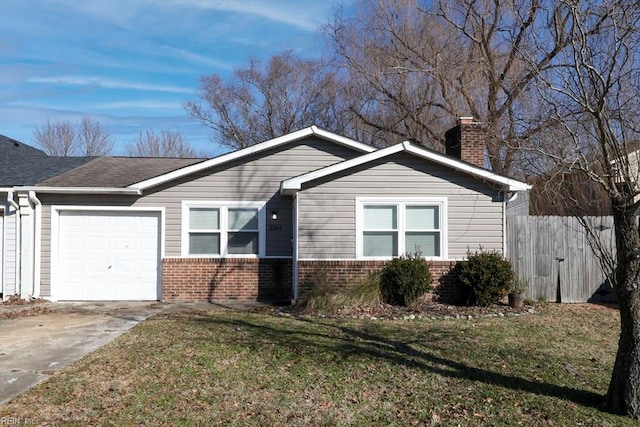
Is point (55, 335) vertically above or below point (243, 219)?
below

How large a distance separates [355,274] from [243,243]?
113 inches

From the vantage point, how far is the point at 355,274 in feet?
40.7

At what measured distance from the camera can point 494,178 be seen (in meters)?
12.2

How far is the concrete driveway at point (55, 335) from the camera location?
22.1ft

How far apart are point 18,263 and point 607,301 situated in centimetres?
1370

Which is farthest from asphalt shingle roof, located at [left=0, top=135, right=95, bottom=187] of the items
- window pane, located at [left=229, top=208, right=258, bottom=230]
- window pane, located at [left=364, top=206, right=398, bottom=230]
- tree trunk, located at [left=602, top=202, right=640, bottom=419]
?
tree trunk, located at [left=602, top=202, right=640, bottom=419]

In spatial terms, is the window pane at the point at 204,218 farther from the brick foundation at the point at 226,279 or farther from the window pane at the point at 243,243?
the brick foundation at the point at 226,279

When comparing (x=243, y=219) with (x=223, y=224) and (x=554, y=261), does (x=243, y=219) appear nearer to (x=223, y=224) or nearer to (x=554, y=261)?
(x=223, y=224)

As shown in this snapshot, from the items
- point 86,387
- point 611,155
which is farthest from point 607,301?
point 86,387

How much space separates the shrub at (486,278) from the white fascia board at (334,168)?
291cm

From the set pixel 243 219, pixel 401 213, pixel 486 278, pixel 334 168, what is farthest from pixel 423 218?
pixel 243 219

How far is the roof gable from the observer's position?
39.9 feet

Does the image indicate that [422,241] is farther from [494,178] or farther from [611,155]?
[611,155]

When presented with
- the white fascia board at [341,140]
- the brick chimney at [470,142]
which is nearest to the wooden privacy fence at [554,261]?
the brick chimney at [470,142]
